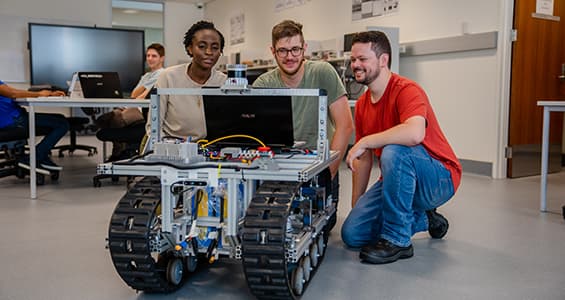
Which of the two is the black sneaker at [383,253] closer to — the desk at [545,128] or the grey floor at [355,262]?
the grey floor at [355,262]

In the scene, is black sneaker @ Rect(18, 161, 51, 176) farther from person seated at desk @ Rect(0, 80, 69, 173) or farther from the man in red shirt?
the man in red shirt

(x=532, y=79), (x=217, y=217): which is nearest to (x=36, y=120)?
(x=217, y=217)

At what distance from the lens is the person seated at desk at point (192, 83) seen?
2.47 metres

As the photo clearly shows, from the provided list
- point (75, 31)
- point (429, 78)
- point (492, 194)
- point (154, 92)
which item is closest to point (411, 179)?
point (154, 92)

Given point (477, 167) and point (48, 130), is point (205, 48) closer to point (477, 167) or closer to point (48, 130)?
point (48, 130)

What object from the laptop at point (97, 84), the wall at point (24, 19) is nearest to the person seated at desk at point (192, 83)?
the laptop at point (97, 84)

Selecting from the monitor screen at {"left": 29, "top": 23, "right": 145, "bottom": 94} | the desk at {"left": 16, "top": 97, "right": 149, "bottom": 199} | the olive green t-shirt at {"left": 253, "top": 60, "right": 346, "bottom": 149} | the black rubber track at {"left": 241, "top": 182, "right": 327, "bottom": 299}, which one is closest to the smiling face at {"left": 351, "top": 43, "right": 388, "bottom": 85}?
the olive green t-shirt at {"left": 253, "top": 60, "right": 346, "bottom": 149}

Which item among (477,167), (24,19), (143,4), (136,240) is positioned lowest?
(477,167)

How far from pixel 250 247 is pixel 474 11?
3.75 meters

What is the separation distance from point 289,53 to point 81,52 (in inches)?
278

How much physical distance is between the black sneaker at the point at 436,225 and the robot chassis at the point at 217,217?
0.86 m

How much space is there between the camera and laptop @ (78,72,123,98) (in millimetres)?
4180

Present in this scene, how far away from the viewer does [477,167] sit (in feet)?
15.3

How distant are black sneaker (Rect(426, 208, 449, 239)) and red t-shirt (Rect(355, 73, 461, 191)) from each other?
26 cm
